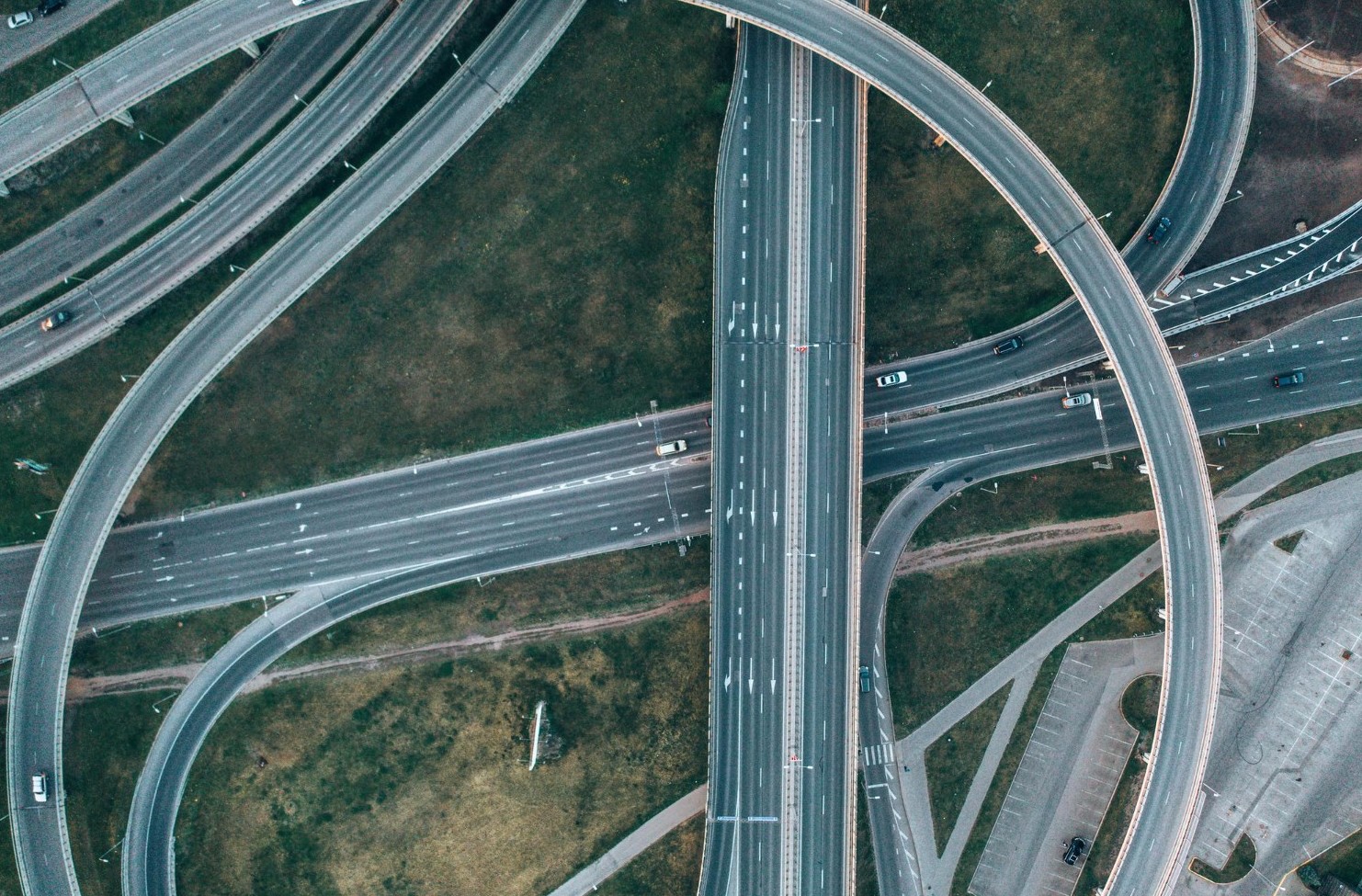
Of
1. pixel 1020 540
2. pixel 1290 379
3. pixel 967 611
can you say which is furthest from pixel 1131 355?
pixel 967 611

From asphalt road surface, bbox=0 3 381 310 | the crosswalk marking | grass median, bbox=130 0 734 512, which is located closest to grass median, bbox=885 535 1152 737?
the crosswalk marking

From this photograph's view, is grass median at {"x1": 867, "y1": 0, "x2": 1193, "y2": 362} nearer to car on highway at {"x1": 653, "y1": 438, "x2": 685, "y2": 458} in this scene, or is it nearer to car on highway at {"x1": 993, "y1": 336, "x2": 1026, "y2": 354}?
car on highway at {"x1": 993, "y1": 336, "x2": 1026, "y2": 354}

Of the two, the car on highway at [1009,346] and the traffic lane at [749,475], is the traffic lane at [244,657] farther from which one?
the car on highway at [1009,346]

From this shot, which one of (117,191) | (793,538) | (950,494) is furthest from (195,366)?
(950,494)

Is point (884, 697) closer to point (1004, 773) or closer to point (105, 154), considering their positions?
point (1004, 773)

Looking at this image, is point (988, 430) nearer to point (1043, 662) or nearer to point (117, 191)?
point (1043, 662)

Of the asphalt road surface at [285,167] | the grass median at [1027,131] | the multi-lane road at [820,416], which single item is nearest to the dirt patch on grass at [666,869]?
the multi-lane road at [820,416]
